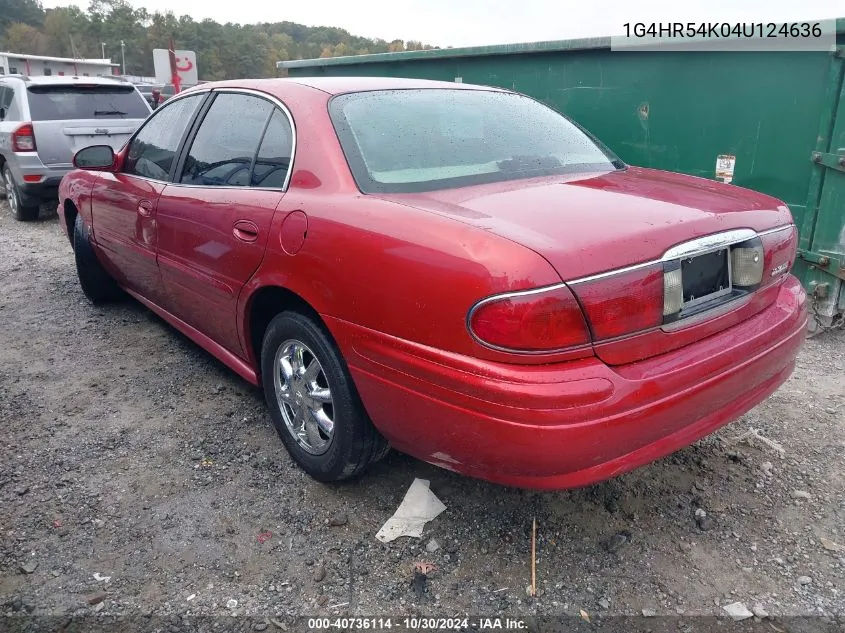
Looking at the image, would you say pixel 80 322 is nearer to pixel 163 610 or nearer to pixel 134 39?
pixel 163 610

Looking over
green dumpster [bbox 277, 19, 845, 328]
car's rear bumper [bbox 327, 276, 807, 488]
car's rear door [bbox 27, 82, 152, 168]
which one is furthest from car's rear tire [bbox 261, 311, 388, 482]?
car's rear door [bbox 27, 82, 152, 168]

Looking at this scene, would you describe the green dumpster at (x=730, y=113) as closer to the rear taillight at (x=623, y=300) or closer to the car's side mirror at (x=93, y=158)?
the rear taillight at (x=623, y=300)

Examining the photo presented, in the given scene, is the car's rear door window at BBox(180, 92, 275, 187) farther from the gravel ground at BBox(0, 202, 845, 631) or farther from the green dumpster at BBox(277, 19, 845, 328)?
the green dumpster at BBox(277, 19, 845, 328)

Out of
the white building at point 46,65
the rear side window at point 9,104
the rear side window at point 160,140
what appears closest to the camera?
the rear side window at point 160,140

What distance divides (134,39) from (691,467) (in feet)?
368

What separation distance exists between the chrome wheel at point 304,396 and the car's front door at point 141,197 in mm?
1239

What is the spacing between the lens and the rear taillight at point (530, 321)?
6.01 feet

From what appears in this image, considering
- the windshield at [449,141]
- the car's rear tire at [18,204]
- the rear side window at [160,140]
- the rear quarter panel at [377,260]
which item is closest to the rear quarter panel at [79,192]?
the rear side window at [160,140]

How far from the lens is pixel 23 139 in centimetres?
751

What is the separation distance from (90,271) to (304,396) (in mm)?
2833

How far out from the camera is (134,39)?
322 feet

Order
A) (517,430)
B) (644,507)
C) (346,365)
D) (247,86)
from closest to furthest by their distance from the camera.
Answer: (517,430)
(346,365)
(644,507)
(247,86)

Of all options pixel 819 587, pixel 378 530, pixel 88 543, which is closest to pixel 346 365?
pixel 378 530

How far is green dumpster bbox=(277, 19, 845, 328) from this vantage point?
4340 mm
